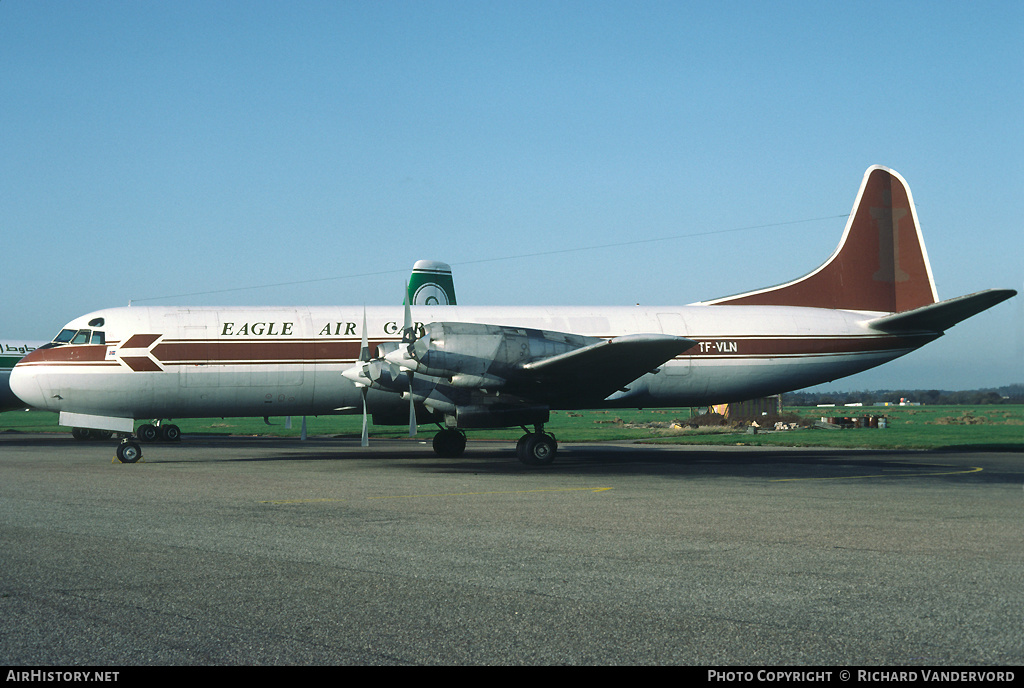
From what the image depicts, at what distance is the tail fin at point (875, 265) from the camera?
27922 millimetres

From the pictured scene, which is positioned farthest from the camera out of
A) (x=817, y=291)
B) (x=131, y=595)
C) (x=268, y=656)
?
(x=817, y=291)

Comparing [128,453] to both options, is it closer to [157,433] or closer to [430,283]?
[157,433]

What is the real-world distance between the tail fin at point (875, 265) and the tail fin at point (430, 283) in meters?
15.7

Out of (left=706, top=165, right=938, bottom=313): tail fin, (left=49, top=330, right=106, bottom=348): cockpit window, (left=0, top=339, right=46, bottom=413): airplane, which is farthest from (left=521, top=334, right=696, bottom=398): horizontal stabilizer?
(left=0, top=339, right=46, bottom=413): airplane

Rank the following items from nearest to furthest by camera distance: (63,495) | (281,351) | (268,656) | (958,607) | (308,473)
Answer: (268,656) → (958,607) → (63,495) → (308,473) → (281,351)

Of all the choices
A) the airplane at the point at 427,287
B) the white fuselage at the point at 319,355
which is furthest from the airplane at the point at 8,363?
the white fuselage at the point at 319,355

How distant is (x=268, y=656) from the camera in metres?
5.07

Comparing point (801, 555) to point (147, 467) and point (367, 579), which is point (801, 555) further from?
point (147, 467)

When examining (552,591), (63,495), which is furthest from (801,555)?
(63,495)

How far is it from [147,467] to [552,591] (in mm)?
16670

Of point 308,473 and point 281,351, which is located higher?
point 281,351

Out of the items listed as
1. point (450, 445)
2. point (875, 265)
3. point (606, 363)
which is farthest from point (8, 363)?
point (875, 265)

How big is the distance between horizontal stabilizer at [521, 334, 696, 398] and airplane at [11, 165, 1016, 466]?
0.19 ft

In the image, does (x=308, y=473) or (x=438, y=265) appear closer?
(x=308, y=473)
